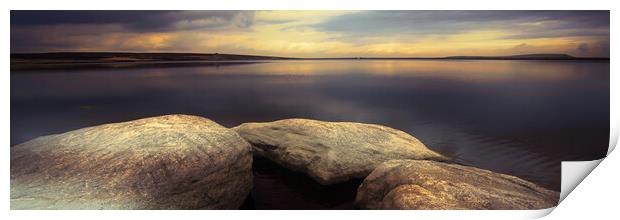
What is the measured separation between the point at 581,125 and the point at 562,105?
0.31m

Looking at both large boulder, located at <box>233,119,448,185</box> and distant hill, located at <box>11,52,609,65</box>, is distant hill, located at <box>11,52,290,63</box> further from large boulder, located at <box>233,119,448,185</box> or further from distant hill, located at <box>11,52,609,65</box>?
large boulder, located at <box>233,119,448,185</box>

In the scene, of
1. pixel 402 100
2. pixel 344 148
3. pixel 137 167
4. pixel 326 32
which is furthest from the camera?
pixel 344 148

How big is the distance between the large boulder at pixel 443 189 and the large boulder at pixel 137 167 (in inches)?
61.8

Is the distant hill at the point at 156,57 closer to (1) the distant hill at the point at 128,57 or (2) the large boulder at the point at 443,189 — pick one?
(1) the distant hill at the point at 128,57

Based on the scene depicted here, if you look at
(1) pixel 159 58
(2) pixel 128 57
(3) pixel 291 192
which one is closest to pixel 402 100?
(3) pixel 291 192

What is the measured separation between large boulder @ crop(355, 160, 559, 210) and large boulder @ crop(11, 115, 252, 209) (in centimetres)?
157

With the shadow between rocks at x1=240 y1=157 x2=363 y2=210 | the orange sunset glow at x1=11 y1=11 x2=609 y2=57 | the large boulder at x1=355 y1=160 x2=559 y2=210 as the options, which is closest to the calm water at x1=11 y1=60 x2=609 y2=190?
the orange sunset glow at x1=11 y1=11 x2=609 y2=57

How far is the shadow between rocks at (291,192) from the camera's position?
6321mm

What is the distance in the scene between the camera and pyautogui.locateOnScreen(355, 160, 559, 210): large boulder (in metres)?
5.64

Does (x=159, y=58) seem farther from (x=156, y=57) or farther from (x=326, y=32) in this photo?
(x=326, y=32)

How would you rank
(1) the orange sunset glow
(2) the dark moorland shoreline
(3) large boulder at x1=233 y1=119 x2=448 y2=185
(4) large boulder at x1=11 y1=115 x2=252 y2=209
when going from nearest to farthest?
(4) large boulder at x1=11 y1=115 x2=252 y2=209 → (1) the orange sunset glow → (2) the dark moorland shoreline → (3) large boulder at x1=233 y1=119 x2=448 y2=185

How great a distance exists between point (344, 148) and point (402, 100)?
0.93 meters

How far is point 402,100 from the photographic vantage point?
21.7ft

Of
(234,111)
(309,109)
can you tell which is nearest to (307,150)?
(309,109)
